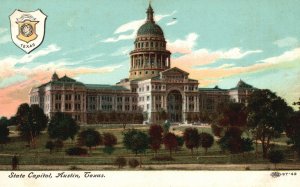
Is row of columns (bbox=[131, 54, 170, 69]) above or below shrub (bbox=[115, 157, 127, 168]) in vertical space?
above

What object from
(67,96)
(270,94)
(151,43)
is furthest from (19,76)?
(151,43)

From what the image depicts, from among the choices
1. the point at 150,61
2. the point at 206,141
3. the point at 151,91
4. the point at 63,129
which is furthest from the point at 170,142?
the point at 150,61

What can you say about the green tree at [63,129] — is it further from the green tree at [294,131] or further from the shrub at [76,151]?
the green tree at [294,131]

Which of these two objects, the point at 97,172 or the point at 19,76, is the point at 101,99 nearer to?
the point at 19,76

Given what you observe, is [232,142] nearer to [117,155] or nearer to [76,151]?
[117,155]

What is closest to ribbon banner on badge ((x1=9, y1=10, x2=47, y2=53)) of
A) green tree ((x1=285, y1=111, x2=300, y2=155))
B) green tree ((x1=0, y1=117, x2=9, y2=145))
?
green tree ((x1=0, y1=117, x2=9, y2=145))

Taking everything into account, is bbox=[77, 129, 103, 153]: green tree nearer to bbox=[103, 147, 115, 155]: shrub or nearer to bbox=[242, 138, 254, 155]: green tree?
bbox=[103, 147, 115, 155]: shrub
